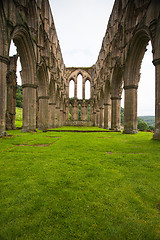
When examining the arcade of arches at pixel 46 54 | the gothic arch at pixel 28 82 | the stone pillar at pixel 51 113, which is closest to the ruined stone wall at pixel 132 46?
the arcade of arches at pixel 46 54

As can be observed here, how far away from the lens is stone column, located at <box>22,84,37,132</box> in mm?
10844

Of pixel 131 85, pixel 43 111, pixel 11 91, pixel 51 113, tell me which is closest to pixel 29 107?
pixel 43 111

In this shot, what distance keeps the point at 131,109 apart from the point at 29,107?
8.98 metres

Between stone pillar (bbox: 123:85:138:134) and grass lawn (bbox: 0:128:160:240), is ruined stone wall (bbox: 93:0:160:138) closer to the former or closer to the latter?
stone pillar (bbox: 123:85:138:134)

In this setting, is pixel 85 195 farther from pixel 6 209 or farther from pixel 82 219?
pixel 6 209

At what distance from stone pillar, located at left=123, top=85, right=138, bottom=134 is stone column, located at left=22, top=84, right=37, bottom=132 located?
835cm

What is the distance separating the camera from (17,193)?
1805 millimetres

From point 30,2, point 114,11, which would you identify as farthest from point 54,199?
point 114,11

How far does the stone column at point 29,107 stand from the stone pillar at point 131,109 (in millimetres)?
8350

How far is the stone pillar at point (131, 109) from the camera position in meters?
11.1

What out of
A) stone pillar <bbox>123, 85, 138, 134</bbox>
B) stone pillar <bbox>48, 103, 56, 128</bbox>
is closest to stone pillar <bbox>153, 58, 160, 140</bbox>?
stone pillar <bbox>123, 85, 138, 134</bbox>

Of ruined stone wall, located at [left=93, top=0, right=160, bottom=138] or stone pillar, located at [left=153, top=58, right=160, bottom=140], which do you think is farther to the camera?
ruined stone wall, located at [left=93, top=0, right=160, bottom=138]

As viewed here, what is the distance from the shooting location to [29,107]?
1104 cm

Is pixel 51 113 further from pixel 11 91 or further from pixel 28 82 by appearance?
pixel 28 82
